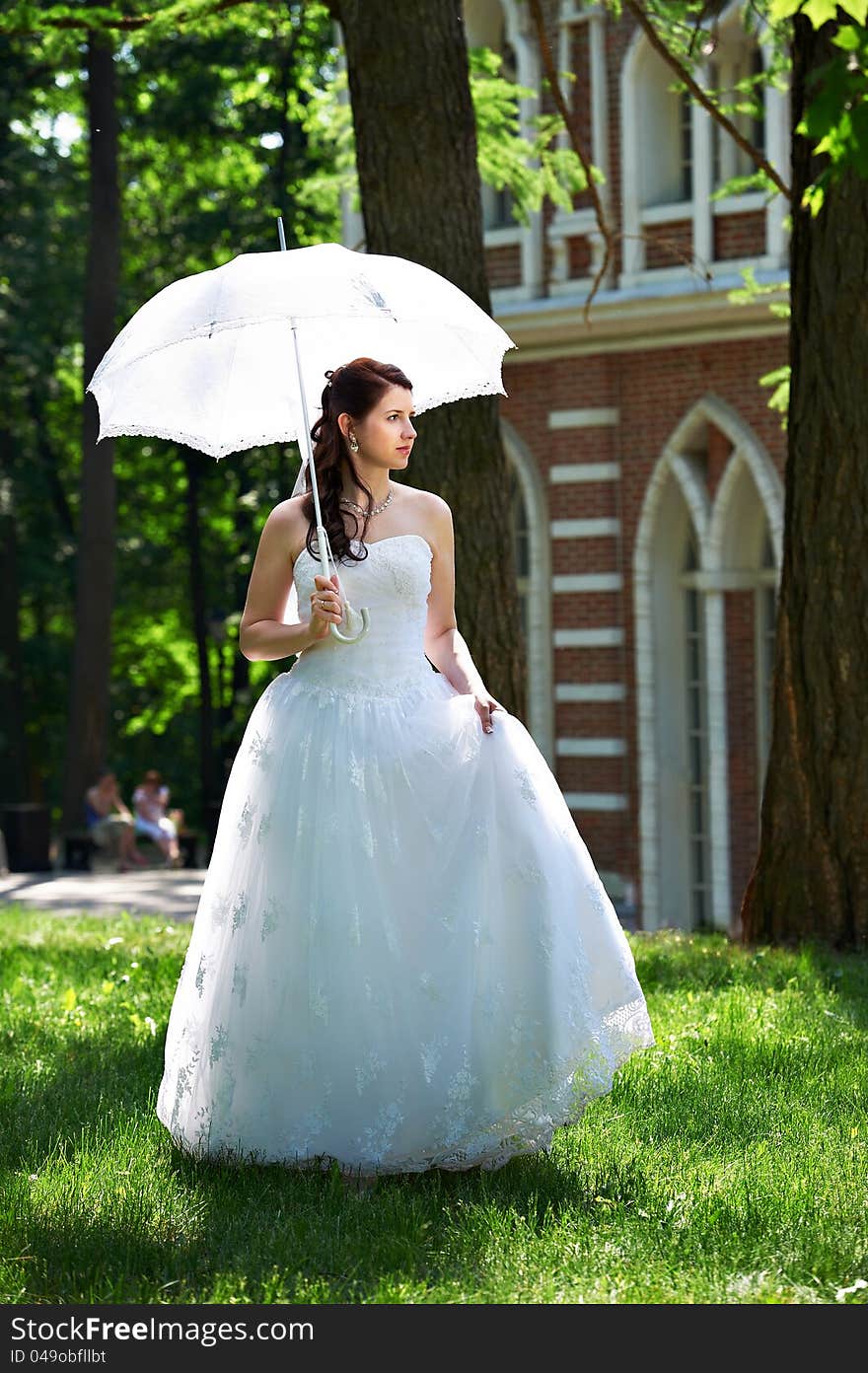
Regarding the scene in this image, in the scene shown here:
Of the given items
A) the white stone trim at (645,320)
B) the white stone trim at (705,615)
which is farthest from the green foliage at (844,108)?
the white stone trim at (705,615)

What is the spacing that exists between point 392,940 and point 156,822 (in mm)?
18192

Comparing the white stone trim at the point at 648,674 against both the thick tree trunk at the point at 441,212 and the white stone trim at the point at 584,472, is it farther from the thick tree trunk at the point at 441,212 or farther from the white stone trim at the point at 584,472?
the thick tree trunk at the point at 441,212

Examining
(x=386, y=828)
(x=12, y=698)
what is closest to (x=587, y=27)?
(x=12, y=698)

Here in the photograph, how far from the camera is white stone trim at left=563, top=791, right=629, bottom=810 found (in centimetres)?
1942

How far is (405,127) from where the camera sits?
342 inches

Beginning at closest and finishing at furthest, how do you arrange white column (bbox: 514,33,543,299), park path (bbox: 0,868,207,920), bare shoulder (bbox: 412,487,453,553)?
bare shoulder (bbox: 412,487,453,553)
park path (bbox: 0,868,207,920)
white column (bbox: 514,33,543,299)

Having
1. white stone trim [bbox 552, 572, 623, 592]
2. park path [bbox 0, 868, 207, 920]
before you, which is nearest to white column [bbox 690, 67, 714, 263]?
white stone trim [bbox 552, 572, 623, 592]

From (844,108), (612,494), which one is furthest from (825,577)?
(612,494)

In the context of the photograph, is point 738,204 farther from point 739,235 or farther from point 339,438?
point 339,438

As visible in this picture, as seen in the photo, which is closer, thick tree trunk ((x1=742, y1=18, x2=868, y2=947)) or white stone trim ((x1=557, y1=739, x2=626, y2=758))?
thick tree trunk ((x1=742, y1=18, x2=868, y2=947))

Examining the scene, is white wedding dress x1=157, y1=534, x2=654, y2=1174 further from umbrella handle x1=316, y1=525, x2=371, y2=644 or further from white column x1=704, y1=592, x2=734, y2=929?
white column x1=704, y1=592, x2=734, y2=929

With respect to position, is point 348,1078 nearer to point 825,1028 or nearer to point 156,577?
point 825,1028

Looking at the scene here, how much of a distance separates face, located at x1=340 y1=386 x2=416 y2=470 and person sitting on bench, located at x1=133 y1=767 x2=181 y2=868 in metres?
17.6

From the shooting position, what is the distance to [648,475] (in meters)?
→ 19.3
